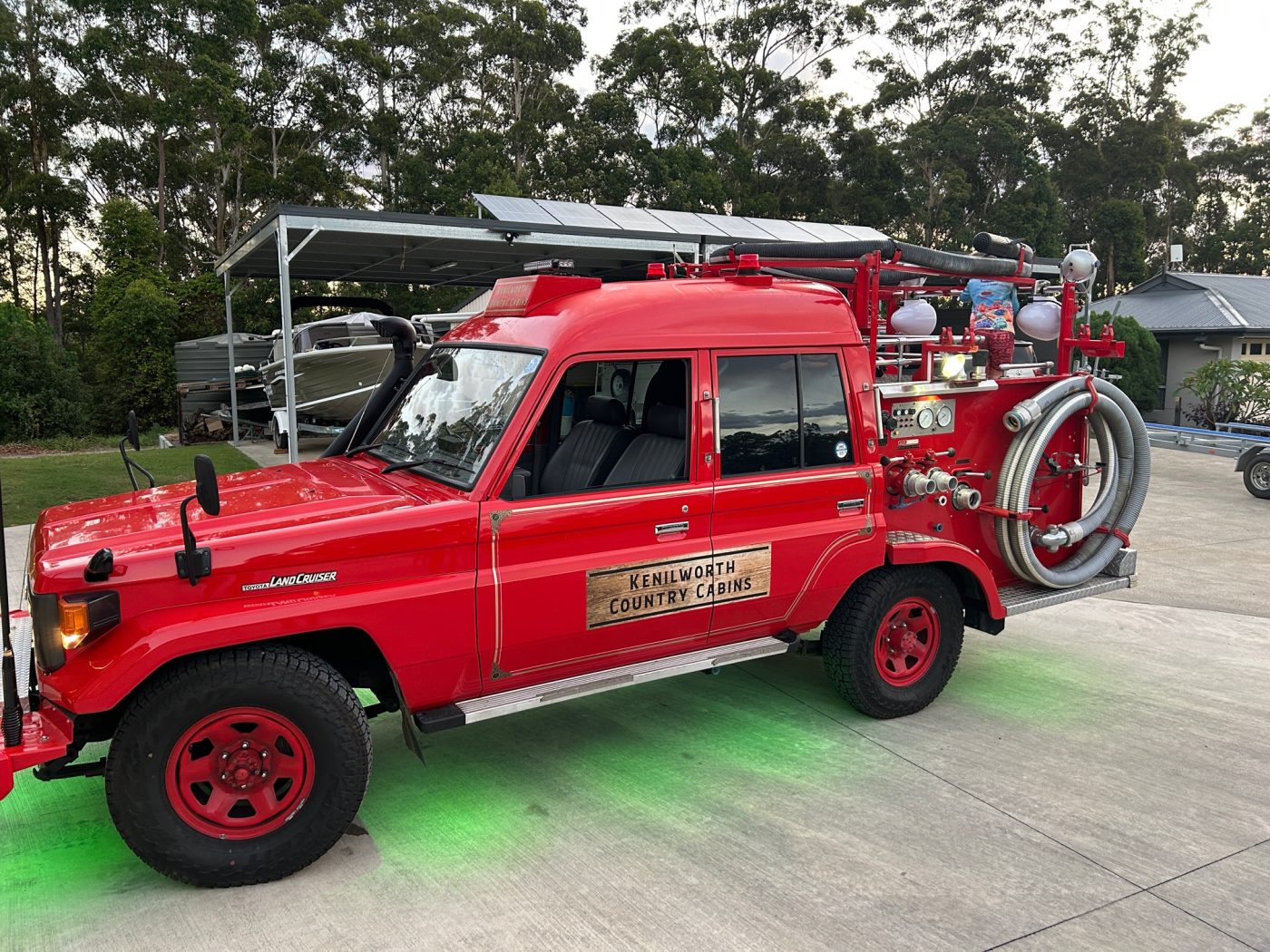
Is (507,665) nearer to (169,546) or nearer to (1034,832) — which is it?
(169,546)

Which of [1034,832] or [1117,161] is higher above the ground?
[1117,161]

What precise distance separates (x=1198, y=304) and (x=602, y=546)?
29.8 metres

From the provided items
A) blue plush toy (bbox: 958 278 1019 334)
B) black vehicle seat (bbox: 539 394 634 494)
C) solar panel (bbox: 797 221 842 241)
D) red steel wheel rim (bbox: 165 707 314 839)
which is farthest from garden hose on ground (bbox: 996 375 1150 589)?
solar panel (bbox: 797 221 842 241)

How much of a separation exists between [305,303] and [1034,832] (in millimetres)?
13536

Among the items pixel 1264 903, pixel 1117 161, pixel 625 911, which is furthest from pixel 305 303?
pixel 1117 161

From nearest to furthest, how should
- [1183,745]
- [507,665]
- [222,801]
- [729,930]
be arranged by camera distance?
[729,930] < [222,801] < [507,665] < [1183,745]

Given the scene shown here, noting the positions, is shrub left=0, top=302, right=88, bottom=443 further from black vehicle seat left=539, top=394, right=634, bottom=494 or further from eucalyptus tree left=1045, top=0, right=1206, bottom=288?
eucalyptus tree left=1045, top=0, right=1206, bottom=288

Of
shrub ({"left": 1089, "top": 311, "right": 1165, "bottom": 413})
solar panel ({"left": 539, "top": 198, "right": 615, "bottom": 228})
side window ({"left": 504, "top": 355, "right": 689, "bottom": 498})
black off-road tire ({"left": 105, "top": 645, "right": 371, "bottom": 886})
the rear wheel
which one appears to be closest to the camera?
black off-road tire ({"left": 105, "top": 645, "right": 371, "bottom": 886})

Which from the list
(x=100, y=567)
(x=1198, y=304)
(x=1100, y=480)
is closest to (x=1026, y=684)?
(x=1100, y=480)

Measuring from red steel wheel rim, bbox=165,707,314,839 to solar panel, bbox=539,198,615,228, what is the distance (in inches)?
429

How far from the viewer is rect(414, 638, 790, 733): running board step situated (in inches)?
145

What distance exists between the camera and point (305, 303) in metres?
14.7

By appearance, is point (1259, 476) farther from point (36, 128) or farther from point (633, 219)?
point (36, 128)

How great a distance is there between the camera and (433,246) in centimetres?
1252
